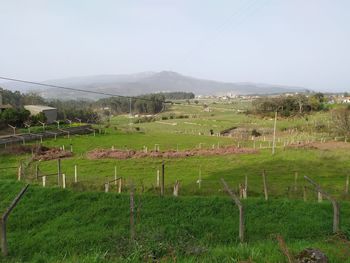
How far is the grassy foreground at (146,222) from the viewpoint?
10.7m

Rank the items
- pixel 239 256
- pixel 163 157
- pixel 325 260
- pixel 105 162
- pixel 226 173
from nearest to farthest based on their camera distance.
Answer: pixel 325 260 < pixel 239 256 < pixel 226 173 < pixel 105 162 < pixel 163 157

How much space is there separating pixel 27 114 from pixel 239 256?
5656 centimetres

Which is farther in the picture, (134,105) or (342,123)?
(134,105)

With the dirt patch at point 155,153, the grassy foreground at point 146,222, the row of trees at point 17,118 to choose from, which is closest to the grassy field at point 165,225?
the grassy foreground at point 146,222

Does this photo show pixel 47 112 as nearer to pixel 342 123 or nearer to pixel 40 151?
pixel 40 151

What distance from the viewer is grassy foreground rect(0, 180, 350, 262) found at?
1066 cm

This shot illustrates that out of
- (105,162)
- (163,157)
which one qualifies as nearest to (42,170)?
(105,162)

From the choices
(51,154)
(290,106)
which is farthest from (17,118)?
(290,106)

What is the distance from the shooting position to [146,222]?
12.8m

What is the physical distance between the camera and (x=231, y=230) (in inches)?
468

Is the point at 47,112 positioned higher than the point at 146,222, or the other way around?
the point at 146,222

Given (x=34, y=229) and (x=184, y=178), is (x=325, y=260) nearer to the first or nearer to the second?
(x=34, y=229)

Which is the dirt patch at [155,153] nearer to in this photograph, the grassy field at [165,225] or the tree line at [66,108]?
the tree line at [66,108]

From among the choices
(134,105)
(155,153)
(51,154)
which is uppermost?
(155,153)
